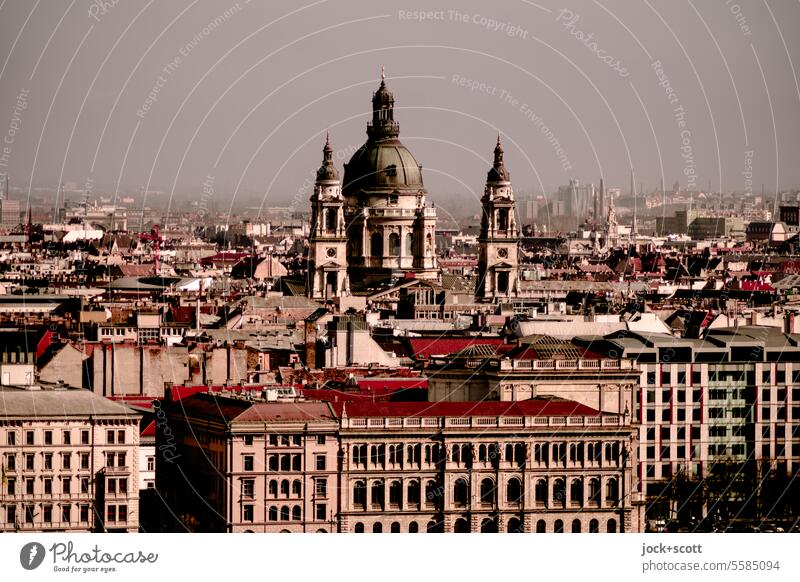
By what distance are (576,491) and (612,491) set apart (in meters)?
0.82

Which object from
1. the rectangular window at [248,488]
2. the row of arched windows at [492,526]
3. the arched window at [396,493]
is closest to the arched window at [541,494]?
the row of arched windows at [492,526]

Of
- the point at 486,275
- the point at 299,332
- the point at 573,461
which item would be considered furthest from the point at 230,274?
the point at 573,461

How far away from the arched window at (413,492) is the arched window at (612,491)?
376cm

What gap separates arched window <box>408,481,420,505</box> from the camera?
60219 mm

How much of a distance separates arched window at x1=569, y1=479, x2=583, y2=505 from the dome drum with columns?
53857mm

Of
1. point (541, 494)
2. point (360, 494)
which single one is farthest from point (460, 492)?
point (360, 494)

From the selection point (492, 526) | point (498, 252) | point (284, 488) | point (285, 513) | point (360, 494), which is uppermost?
point (498, 252)

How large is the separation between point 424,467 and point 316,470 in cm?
217

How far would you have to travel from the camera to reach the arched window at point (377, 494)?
59.9m

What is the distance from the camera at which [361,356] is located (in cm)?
8131

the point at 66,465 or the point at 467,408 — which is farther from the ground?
the point at 467,408

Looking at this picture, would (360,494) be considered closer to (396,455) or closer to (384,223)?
(396,455)
